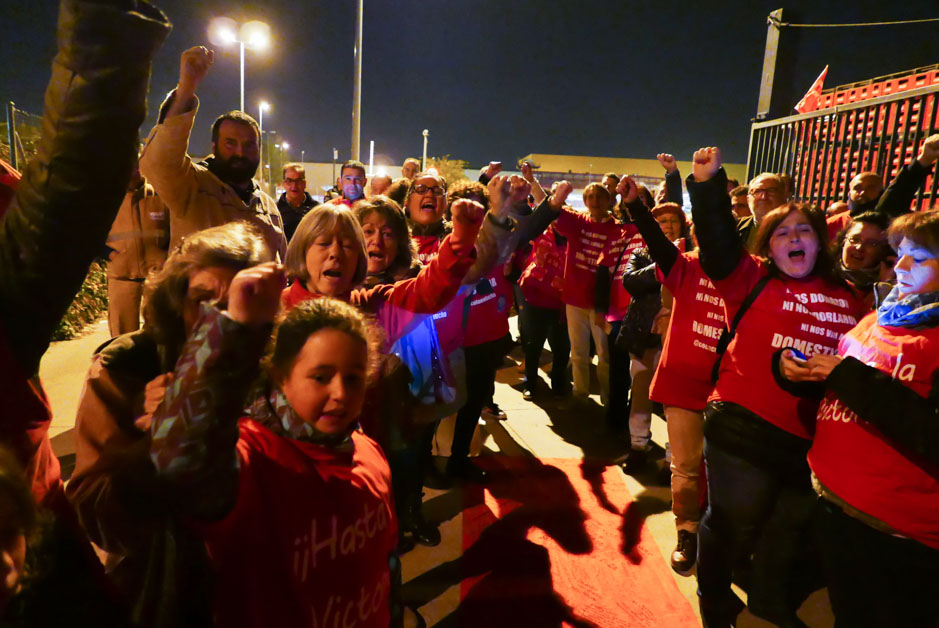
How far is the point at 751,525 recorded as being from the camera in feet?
7.55

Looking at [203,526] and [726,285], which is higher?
[726,285]

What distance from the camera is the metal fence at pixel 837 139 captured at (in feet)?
17.1

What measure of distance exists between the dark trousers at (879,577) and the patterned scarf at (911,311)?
0.63 m

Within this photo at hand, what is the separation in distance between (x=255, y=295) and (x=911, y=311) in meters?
1.89

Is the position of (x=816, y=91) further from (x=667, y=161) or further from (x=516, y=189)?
(x=516, y=189)

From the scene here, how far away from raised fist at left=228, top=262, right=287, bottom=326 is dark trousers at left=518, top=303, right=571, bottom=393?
5.02m

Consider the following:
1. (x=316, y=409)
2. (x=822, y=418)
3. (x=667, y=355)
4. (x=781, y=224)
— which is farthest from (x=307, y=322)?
(x=667, y=355)

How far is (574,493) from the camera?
3803 millimetres

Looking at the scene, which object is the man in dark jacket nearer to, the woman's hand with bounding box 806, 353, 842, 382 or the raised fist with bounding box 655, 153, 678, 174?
the raised fist with bounding box 655, 153, 678, 174

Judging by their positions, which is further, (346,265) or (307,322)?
(346,265)

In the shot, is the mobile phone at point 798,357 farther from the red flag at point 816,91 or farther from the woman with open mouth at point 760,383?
the red flag at point 816,91

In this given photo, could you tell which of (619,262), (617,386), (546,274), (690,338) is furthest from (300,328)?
(546,274)

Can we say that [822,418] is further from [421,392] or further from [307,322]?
[307,322]

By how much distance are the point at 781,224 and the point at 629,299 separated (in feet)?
7.64
